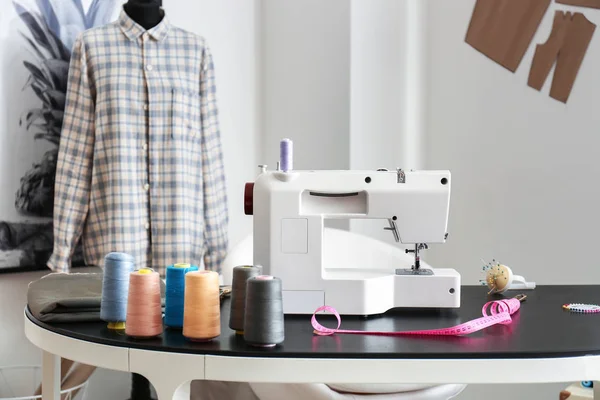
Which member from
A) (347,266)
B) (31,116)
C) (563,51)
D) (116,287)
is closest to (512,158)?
(563,51)

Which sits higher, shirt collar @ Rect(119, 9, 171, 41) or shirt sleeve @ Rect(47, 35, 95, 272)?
shirt collar @ Rect(119, 9, 171, 41)

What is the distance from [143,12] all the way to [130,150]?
451mm

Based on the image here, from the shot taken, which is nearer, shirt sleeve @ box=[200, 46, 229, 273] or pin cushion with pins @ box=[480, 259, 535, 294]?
pin cushion with pins @ box=[480, 259, 535, 294]

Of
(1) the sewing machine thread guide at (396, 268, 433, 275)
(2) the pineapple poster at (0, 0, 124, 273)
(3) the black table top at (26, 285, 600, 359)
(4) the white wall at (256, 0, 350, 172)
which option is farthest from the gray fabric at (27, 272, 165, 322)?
(4) the white wall at (256, 0, 350, 172)

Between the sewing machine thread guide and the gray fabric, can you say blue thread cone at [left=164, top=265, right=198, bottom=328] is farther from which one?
the sewing machine thread guide

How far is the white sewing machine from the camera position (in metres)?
1.42

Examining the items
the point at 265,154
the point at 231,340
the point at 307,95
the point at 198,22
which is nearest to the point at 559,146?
the point at 307,95

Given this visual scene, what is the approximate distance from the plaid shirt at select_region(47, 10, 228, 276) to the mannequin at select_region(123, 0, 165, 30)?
0.03 m

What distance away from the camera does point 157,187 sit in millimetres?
2318

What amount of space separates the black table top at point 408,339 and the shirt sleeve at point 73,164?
0.88 metres

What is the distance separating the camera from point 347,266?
229cm

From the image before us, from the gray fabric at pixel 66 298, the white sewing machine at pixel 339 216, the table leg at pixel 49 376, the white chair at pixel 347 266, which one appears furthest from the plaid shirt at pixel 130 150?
the white sewing machine at pixel 339 216

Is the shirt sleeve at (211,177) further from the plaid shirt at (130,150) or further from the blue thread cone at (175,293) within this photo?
the blue thread cone at (175,293)

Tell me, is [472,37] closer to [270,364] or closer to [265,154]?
[265,154]
